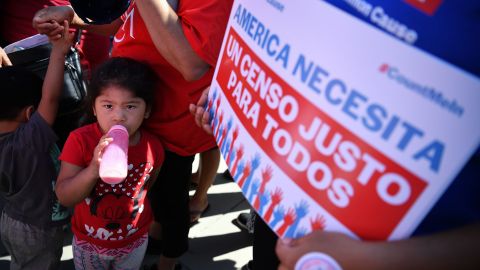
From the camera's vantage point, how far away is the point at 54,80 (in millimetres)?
1485

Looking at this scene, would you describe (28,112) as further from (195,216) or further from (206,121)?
(195,216)

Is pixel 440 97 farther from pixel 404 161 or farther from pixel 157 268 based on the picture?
pixel 157 268

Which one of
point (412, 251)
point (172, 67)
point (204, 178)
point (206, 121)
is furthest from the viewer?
point (204, 178)

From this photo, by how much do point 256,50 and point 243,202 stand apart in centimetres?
191

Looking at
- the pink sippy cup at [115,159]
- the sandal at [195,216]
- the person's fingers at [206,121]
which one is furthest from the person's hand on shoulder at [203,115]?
the sandal at [195,216]

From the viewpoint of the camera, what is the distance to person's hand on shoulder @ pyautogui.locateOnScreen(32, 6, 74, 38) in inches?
57.2

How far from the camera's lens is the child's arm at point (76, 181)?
124 centimetres

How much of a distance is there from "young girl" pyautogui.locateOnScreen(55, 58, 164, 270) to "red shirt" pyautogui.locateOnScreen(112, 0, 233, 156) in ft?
0.15

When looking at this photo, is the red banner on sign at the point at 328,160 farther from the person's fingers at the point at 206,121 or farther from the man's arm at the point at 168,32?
the man's arm at the point at 168,32

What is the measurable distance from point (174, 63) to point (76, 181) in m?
0.51

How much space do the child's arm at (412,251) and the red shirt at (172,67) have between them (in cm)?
70

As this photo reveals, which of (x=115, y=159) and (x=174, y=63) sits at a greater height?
(x=174, y=63)

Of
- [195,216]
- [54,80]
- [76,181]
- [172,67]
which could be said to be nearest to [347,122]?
[172,67]

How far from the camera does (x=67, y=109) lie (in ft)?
5.52
